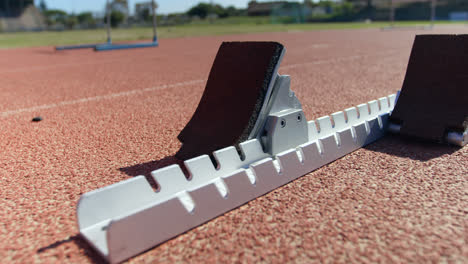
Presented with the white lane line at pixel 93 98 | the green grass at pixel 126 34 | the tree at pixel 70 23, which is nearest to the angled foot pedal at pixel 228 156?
the white lane line at pixel 93 98

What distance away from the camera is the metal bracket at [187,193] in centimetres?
164

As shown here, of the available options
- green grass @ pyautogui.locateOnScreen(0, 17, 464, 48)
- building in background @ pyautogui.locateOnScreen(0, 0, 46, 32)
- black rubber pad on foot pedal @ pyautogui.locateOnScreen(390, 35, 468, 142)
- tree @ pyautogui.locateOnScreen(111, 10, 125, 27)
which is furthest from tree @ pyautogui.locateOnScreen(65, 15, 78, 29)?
black rubber pad on foot pedal @ pyautogui.locateOnScreen(390, 35, 468, 142)

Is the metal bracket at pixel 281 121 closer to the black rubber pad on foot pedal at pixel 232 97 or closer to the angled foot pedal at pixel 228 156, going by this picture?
the angled foot pedal at pixel 228 156

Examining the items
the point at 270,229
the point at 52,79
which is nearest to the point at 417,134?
the point at 270,229

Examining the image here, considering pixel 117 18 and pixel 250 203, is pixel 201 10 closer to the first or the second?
pixel 117 18

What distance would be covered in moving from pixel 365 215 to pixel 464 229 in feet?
1.55

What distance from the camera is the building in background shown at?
7047 cm

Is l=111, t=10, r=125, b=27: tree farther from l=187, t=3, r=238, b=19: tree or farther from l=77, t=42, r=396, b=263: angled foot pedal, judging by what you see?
l=77, t=42, r=396, b=263: angled foot pedal

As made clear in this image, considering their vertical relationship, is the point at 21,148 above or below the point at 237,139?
below

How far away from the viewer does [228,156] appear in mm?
2293

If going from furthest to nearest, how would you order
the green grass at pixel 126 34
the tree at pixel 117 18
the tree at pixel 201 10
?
the tree at pixel 201 10 → the tree at pixel 117 18 → the green grass at pixel 126 34

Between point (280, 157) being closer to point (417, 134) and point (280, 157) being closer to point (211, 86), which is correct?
point (211, 86)

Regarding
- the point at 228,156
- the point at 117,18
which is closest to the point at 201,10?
the point at 117,18

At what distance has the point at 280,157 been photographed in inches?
90.1
